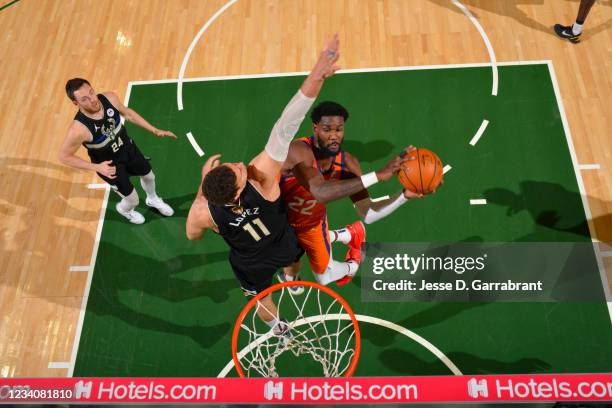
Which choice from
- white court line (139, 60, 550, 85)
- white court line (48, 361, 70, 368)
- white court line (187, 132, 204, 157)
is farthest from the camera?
white court line (139, 60, 550, 85)

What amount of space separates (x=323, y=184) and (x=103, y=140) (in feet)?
8.01

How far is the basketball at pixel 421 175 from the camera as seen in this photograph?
182 inches

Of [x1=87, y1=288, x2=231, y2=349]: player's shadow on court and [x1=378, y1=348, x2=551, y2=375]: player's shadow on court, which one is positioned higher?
[x1=87, y1=288, x2=231, y2=349]: player's shadow on court

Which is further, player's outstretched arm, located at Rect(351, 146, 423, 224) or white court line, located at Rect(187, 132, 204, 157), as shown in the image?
white court line, located at Rect(187, 132, 204, 157)

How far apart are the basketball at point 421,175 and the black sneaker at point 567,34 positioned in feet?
14.1

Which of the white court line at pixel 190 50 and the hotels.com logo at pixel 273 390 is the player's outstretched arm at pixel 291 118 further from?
the white court line at pixel 190 50

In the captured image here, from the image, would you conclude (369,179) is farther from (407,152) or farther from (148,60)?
(148,60)

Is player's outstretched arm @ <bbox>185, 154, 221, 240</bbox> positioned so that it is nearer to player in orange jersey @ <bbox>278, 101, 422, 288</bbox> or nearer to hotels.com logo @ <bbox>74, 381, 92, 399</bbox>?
player in orange jersey @ <bbox>278, 101, 422, 288</bbox>

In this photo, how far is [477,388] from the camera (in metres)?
3.17

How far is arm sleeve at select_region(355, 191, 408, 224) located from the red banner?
1988mm

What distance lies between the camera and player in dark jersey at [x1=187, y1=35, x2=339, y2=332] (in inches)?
153

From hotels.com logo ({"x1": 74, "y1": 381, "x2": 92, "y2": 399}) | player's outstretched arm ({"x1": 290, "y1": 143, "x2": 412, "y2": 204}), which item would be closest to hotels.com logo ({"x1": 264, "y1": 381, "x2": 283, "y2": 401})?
hotels.com logo ({"x1": 74, "y1": 381, "x2": 92, "y2": 399})

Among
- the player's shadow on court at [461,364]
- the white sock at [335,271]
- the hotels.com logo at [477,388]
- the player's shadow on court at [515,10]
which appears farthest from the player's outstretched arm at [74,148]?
the player's shadow on court at [515,10]

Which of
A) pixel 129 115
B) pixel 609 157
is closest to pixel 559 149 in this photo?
pixel 609 157
